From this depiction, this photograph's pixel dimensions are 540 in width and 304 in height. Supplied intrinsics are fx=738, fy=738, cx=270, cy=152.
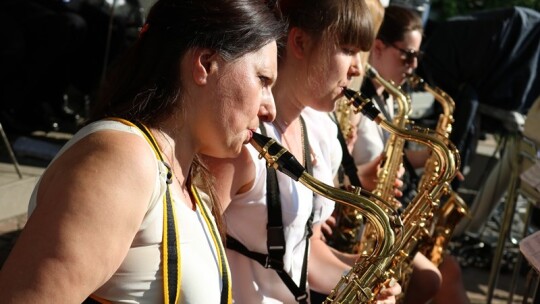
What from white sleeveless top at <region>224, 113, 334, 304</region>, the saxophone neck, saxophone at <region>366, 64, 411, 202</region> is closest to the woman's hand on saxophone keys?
white sleeveless top at <region>224, 113, 334, 304</region>

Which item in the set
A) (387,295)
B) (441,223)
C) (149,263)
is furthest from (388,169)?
(149,263)

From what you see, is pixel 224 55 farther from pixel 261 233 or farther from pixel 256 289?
pixel 256 289

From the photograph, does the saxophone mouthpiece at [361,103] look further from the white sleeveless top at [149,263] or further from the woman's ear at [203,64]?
the white sleeveless top at [149,263]

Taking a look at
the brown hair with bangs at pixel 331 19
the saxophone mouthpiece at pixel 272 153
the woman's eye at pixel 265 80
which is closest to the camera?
the woman's eye at pixel 265 80

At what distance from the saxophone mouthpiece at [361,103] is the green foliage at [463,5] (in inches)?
339

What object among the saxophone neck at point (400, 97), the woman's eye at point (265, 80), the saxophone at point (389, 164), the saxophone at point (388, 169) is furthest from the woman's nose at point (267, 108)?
the saxophone neck at point (400, 97)

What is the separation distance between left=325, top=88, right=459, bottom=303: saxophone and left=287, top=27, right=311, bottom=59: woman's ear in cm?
29

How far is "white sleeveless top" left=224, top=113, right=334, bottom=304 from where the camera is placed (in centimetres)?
250

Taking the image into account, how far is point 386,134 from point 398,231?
1.88 metres

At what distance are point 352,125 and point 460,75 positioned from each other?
288 cm

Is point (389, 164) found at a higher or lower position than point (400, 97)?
lower

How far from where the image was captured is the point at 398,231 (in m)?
2.54

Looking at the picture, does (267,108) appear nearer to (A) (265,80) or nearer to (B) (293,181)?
(A) (265,80)

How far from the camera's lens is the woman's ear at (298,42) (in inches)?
105
